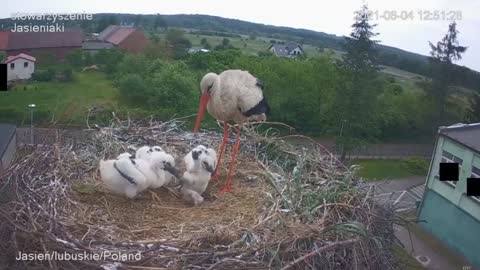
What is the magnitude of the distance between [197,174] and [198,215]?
0.33 metres

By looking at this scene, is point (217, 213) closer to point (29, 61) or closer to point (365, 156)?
point (29, 61)

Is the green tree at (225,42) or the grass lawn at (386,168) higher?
the green tree at (225,42)

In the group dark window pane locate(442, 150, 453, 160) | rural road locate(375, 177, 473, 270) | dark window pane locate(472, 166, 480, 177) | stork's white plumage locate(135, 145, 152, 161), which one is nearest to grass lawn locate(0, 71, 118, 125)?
stork's white plumage locate(135, 145, 152, 161)

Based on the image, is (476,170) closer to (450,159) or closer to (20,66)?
(450,159)

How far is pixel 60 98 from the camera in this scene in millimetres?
3729

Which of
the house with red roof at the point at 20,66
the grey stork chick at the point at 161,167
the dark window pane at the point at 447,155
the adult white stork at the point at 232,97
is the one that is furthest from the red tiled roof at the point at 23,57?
the dark window pane at the point at 447,155

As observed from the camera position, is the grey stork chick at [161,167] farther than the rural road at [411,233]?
No

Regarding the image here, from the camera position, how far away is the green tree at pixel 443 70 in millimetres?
6248

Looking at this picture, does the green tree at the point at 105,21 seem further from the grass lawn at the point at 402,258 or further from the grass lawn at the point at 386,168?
the grass lawn at the point at 386,168

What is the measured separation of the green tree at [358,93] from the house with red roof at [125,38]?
3.06 metres

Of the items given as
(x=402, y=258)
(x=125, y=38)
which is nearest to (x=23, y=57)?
(x=125, y=38)

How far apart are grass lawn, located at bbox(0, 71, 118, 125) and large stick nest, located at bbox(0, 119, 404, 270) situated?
0.24m

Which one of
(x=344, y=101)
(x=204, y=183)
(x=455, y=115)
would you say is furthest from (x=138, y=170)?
(x=455, y=115)

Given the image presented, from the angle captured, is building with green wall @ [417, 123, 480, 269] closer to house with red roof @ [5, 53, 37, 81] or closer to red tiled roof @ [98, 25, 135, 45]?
red tiled roof @ [98, 25, 135, 45]
